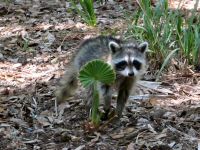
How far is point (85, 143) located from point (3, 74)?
1.83 meters

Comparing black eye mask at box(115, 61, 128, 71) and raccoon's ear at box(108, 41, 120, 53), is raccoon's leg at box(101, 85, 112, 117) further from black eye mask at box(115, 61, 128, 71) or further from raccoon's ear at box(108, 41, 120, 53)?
raccoon's ear at box(108, 41, 120, 53)

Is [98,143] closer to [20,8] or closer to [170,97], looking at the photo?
[170,97]

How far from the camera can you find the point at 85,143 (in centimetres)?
441

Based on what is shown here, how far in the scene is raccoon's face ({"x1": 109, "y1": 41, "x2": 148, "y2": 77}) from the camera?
4723mm

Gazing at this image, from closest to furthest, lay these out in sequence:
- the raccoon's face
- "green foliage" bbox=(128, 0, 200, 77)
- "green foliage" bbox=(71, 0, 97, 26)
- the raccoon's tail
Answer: the raccoon's face → the raccoon's tail → "green foliage" bbox=(128, 0, 200, 77) → "green foliage" bbox=(71, 0, 97, 26)

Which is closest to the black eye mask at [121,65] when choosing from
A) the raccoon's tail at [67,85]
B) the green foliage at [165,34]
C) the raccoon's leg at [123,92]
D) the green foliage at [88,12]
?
the raccoon's leg at [123,92]

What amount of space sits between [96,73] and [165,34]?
1710 millimetres

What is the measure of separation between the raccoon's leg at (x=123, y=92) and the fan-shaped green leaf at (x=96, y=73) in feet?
1.59

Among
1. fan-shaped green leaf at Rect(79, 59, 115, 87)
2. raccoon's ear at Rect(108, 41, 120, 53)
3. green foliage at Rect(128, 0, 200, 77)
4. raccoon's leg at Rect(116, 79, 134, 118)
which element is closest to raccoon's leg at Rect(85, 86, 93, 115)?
raccoon's leg at Rect(116, 79, 134, 118)

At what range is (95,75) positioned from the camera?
4.34m

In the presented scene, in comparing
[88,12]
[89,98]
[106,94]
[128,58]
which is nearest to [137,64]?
[128,58]

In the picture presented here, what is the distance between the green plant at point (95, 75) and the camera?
167 inches

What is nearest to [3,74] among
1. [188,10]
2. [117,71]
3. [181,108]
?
[117,71]

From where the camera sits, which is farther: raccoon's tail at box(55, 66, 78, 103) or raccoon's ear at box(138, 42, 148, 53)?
raccoon's tail at box(55, 66, 78, 103)
